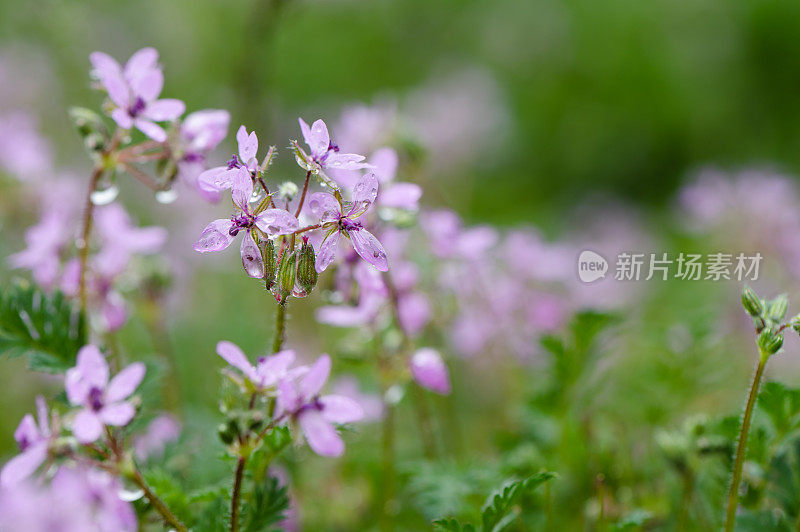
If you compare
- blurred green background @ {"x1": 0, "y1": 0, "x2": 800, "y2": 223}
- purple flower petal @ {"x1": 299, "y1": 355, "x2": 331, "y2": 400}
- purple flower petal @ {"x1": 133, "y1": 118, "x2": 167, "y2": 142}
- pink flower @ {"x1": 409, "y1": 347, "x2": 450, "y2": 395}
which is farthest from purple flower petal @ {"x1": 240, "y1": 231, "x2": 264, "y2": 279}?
blurred green background @ {"x1": 0, "y1": 0, "x2": 800, "y2": 223}

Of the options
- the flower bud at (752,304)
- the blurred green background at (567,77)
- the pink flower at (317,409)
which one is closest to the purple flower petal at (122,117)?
the pink flower at (317,409)

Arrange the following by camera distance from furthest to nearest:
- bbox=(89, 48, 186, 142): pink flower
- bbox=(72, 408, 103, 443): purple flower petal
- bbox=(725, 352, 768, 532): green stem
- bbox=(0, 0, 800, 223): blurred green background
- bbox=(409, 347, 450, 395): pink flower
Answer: bbox=(0, 0, 800, 223): blurred green background → bbox=(409, 347, 450, 395): pink flower → bbox=(89, 48, 186, 142): pink flower → bbox=(725, 352, 768, 532): green stem → bbox=(72, 408, 103, 443): purple flower petal

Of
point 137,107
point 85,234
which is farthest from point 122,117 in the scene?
point 85,234

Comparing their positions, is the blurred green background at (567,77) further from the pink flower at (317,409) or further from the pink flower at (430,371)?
the pink flower at (317,409)

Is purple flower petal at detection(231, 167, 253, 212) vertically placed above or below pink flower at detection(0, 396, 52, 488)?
above

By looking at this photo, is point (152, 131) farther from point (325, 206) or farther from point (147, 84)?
point (325, 206)

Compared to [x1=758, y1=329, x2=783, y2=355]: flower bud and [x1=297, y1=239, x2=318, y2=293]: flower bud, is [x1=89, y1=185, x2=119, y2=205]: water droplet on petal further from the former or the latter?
[x1=758, y1=329, x2=783, y2=355]: flower bud

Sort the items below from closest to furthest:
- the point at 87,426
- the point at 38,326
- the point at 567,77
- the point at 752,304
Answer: the point at 87,426, the point at 752,304, the point at 38,326, the point at 567,77
